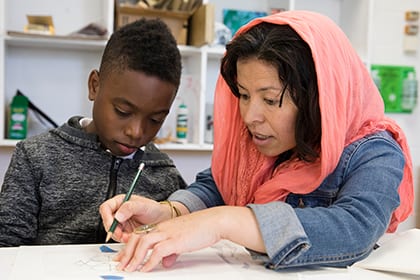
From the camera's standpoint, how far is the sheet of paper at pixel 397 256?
30.2 inches

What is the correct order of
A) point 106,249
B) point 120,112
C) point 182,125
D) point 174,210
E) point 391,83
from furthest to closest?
point 391,83, point 182,125, point 120,112, point 174,210, point 106,249

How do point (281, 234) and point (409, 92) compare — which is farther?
point (409, 92)

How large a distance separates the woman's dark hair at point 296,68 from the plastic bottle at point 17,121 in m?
1.34

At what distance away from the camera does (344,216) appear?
29.0 inches

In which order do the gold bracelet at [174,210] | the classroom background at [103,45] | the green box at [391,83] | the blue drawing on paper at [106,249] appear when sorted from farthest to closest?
the green box at [391,83]
the classroom background at [103,45]
the gold bracelet at [174,210]
the blue drawing on paper at [106,249]

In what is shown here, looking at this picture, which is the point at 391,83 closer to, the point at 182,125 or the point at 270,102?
the point at 182,125

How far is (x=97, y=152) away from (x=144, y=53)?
25 centimetres

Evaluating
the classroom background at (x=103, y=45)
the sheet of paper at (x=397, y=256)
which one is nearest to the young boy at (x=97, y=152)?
the sheet of paper at (x=397, y=256)

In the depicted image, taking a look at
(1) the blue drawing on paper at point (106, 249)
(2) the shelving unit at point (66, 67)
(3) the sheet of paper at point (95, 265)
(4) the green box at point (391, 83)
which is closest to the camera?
(3) the sheet of paper at point (95, 265)

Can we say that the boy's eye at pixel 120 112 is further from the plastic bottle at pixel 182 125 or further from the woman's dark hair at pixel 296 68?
the plastic bottle at pixel 182 125

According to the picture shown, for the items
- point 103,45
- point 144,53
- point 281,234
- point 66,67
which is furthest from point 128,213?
point 66,67

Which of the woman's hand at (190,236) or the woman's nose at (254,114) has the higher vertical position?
the woman's nose at (254,114)

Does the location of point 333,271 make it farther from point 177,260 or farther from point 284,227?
point 177,260

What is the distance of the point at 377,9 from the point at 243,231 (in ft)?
6.97
